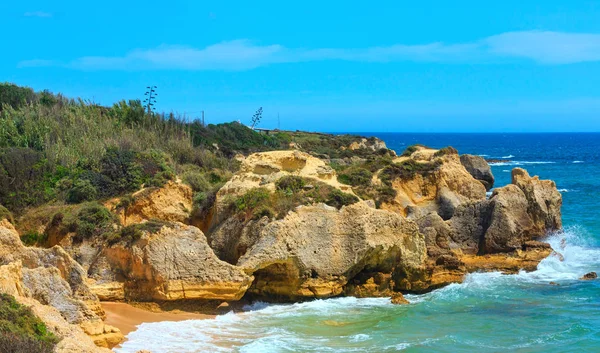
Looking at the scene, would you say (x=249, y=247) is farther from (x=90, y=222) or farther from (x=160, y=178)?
(x=160, y=178)

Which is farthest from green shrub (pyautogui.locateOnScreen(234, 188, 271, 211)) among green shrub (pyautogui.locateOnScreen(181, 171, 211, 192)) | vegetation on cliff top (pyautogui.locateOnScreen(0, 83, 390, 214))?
green shrub (pyautogui.locateOnScreen(181, 171, 211, 192))

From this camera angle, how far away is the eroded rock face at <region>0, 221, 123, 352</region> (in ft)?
38.9

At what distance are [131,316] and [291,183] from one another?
20.9ft

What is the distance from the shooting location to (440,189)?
99.0 ft

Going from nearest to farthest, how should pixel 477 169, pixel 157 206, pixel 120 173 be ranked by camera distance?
pixel 157 206, pixel 120 173, pixel 477 169

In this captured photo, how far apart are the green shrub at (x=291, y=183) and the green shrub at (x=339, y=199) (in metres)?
1.00

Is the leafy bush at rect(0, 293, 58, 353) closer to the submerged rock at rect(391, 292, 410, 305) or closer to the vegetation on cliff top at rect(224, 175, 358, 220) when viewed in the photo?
the vegetation on cliff top at rect(224, 175, 358, 220)

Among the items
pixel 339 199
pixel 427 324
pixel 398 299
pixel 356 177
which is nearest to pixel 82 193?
pixel 339 199

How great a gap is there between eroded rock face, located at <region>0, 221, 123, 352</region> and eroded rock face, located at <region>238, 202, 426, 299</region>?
14.3 ft

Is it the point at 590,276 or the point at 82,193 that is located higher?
the point at 82,193

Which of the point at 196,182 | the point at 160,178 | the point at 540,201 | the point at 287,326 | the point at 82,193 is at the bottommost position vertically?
the point at 287,326

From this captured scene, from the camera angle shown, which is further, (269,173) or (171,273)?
(269,173)

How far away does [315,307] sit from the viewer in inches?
738

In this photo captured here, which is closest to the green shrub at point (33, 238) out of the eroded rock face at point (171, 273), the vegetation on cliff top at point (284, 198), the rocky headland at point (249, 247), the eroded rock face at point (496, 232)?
the rocky headland at point (249, 247)
